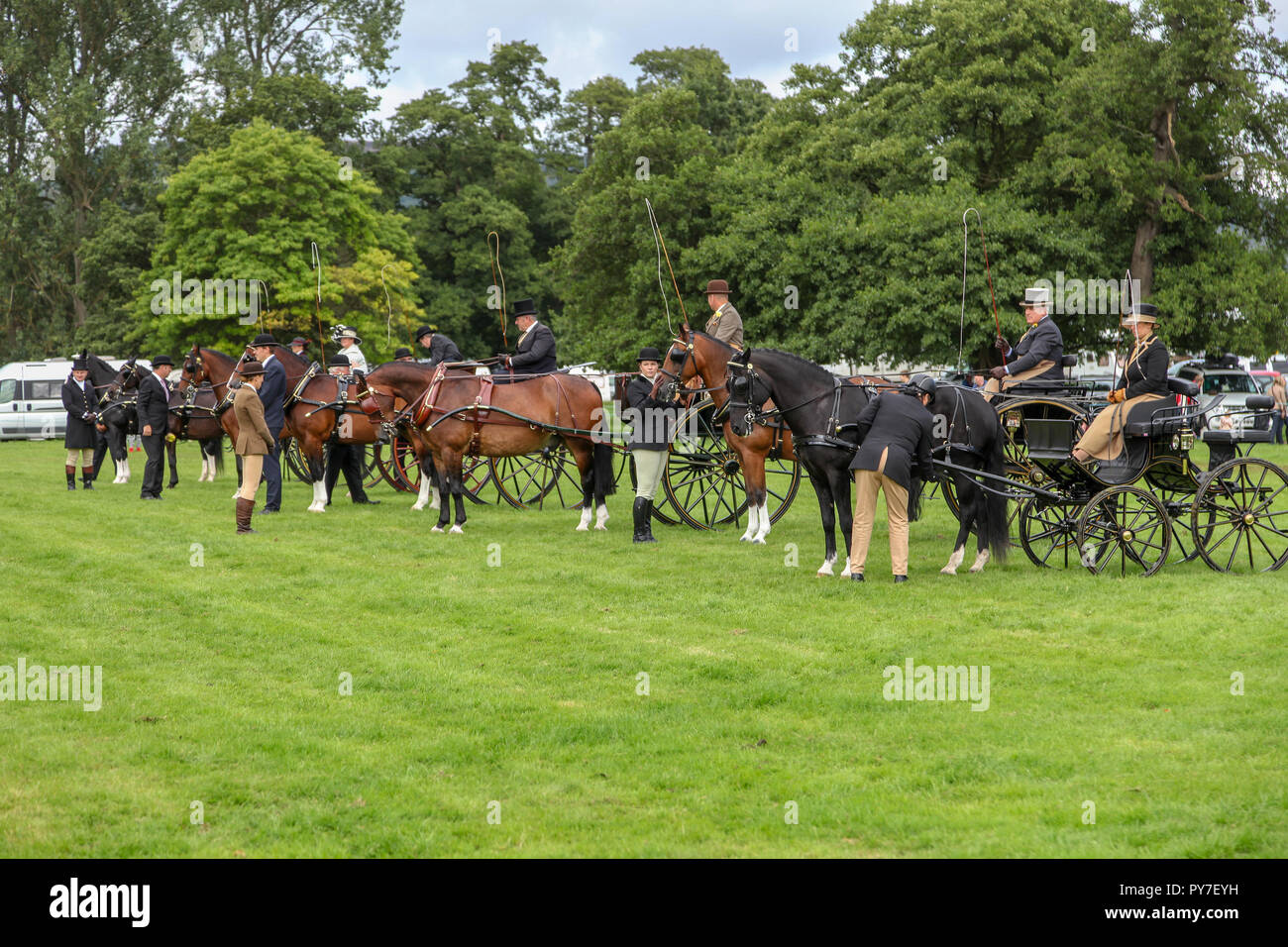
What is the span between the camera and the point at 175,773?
6309 millimetres

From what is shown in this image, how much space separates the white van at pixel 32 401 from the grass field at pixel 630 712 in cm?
3026

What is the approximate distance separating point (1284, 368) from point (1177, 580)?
4204 cm

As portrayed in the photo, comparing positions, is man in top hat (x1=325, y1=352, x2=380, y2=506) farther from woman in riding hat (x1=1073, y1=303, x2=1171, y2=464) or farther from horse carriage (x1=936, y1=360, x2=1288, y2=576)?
woman in riding hat (x1=1073, y1=303, x2=1171, y2=464)

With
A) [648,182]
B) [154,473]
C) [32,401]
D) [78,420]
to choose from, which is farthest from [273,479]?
[32,401]

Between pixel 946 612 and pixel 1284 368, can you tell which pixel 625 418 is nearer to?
pixel 946 612

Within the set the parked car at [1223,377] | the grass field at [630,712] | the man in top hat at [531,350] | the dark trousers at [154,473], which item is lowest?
the grass field at [630,712]

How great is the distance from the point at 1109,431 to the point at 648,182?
27.6 m

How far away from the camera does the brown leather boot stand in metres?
15.0

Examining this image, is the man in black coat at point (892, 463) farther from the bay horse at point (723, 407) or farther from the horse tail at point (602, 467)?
the horse tail at point (602, 467)

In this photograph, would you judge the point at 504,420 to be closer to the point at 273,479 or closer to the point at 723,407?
the point at 723,407

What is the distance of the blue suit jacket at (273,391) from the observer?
17281 millimetres

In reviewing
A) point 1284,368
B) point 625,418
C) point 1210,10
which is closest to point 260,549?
point 625,418

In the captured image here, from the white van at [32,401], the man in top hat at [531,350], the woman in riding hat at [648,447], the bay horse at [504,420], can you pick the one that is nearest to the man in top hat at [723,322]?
the woman in riding hat at [648,447]

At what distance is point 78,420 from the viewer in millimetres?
21219
